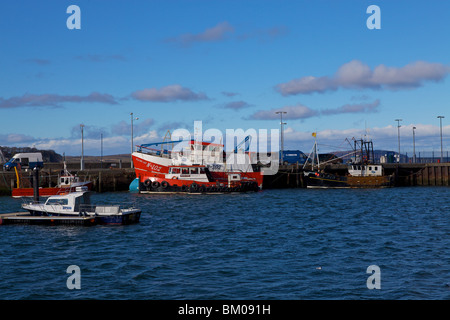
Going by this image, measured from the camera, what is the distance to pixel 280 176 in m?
79.5

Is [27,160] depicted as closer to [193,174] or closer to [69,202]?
[193,174]

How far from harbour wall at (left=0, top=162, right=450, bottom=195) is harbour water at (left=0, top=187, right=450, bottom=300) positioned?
1314 inches

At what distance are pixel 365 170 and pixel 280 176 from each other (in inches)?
547

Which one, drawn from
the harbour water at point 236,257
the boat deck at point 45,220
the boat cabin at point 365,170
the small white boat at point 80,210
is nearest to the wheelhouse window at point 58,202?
the small white boat at point 80,210

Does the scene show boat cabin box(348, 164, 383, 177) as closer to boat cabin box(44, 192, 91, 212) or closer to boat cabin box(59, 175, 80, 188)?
boat cabin box(59, 175, 80, 188)

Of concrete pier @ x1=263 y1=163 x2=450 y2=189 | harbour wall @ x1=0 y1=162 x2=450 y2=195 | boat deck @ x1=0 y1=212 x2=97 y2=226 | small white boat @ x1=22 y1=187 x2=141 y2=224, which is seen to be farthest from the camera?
concrete pier @ x1=263 y1=163 x2=450 y2=189

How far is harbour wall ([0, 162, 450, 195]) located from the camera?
2694 inches

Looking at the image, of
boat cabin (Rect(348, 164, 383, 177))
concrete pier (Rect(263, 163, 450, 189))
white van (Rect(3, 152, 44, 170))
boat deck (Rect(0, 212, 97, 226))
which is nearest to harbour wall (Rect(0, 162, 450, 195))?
concrete pier (Rect(263, 163, 450, 189))

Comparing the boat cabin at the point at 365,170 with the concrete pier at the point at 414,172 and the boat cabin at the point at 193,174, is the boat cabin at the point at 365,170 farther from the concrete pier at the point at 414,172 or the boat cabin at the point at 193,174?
the boat cabin at the point at 193,174

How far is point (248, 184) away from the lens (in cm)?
6219

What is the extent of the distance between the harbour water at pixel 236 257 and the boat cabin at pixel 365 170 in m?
36.2

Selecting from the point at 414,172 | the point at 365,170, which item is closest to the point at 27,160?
the point at 365,170

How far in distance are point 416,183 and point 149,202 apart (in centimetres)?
5355
